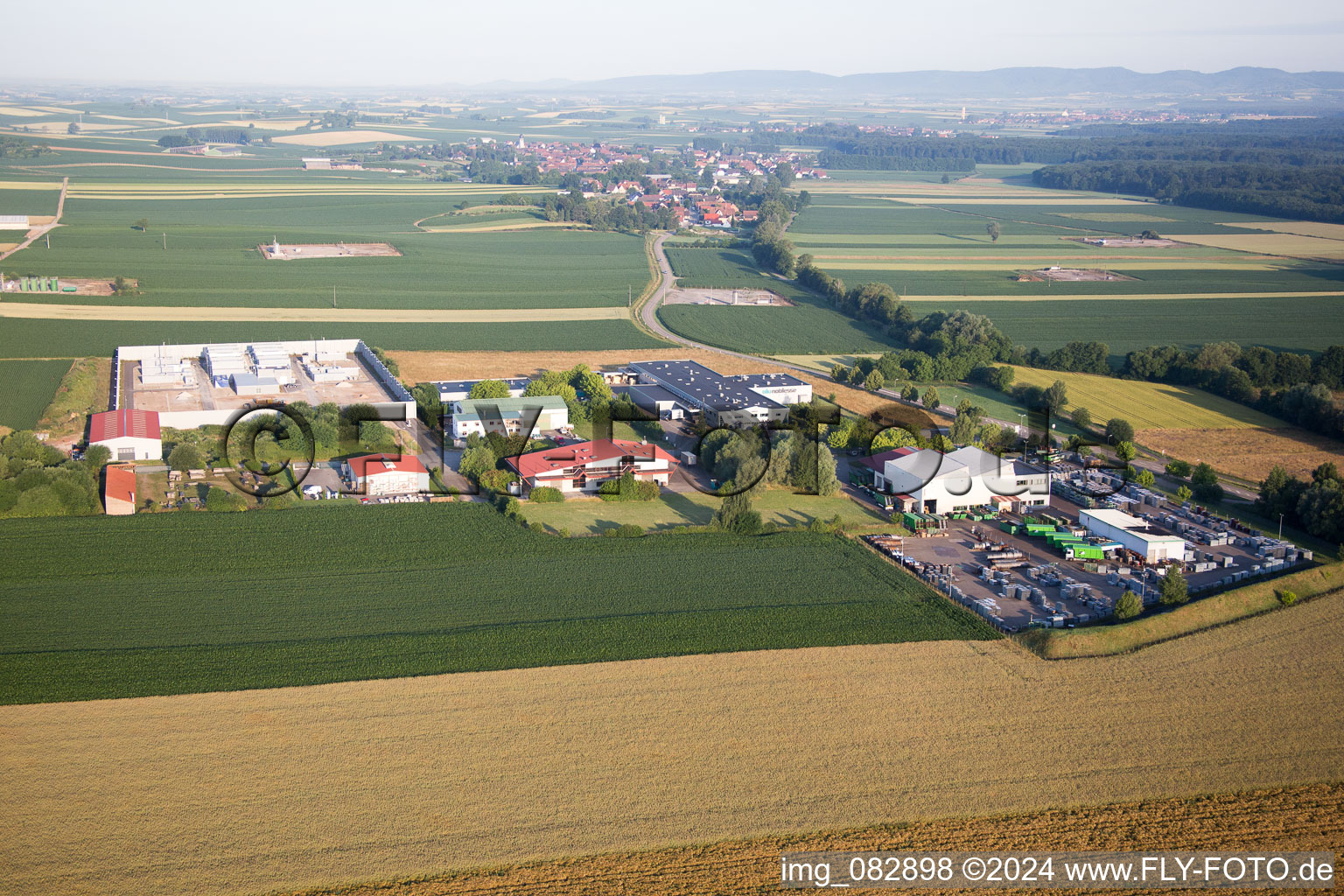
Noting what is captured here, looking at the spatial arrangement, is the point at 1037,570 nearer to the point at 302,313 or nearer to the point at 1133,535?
the point at 1133,535

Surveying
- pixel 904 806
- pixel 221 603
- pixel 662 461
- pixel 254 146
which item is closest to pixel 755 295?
pixel 662 461

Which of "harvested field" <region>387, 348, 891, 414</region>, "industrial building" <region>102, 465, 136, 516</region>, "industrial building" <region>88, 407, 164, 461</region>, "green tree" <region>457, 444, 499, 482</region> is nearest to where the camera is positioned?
"industrial building" <region>102, 465, 136, 516</region>

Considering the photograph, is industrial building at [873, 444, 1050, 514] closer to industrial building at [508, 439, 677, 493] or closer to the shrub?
industrial building at [508, 439, 677, 493]

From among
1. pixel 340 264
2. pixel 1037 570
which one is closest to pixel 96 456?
pixel 1037 570

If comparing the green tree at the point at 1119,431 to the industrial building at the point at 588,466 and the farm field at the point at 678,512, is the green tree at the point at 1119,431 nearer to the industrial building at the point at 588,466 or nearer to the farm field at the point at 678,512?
the farm field at the point at 678,512

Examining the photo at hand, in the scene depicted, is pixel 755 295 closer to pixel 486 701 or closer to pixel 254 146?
pixel 486 701

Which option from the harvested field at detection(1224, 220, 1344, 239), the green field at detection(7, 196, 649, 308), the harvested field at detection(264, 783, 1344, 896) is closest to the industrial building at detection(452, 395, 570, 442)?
the harvested field at detection(264, 783, 1344, 896)
